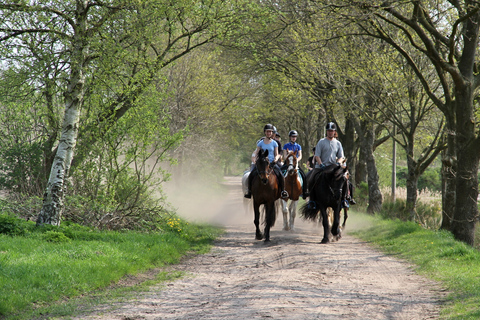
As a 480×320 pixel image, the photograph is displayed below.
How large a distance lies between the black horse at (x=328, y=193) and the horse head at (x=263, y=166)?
1440mm

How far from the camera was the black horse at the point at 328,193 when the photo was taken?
12172mm

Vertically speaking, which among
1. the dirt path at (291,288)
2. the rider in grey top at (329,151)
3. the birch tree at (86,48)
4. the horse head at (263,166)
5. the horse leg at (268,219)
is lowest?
the dirt path at (291,288)

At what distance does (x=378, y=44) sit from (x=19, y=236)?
44.9 feet

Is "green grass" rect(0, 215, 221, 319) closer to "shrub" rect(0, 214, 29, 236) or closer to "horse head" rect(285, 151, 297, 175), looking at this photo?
"shrub" rect(0, 214, 29, 236)

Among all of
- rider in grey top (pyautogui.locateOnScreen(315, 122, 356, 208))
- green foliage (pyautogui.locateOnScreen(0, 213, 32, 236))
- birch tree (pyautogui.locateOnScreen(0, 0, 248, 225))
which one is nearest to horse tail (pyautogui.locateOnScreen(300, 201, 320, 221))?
rider in grey top (pyautogui.locateOnScreen(315, 122, 356, 208))

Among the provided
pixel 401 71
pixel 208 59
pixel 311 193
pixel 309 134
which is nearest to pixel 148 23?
pixel 311 193

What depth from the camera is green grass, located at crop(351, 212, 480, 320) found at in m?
6.57

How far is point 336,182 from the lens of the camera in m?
12.2

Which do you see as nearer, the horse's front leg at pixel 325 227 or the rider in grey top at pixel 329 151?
the horse's front leg at pixel 325 227

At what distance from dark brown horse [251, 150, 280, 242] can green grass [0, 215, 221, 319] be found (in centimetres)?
165

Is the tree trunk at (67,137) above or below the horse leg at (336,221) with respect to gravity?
above

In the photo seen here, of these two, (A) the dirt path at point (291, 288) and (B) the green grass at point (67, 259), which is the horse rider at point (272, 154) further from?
(B) the green grass at point (67, 259)

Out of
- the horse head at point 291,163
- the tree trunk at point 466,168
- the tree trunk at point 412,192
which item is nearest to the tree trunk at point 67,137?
the horse head at point 291,163

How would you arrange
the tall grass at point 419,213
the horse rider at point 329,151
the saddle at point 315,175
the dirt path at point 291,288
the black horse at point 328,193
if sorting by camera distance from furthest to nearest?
the tall grass at point 419,213
the horse rider at point 329,151
the saddle at point 315,175
the black horse at point 328,193
the dirt path at point 291,288
